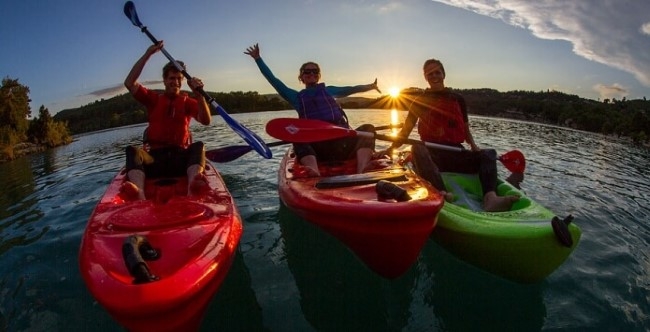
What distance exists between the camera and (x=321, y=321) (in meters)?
3.48

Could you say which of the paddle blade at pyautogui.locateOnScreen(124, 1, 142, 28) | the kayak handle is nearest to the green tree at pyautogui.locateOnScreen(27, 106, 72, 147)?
the paddle blade at pyautogui.locateOnScreen(124, 1, 142, 28)

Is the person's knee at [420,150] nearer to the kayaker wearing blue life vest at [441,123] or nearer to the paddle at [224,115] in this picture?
the kayaker wearing blue life vest at [441,123]

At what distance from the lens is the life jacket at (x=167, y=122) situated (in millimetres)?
5492

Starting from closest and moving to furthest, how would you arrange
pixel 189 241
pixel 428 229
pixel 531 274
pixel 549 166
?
pixel 189 241 < pixel 428 229 < pixel 531 274 < pixel 549 166

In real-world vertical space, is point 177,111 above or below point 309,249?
above

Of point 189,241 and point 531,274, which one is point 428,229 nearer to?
point 531,274

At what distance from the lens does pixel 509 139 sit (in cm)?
1842

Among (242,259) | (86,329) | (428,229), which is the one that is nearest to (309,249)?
(242,259)

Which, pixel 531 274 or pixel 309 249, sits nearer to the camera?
pixel 531 274

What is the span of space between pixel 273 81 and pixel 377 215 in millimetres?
4603

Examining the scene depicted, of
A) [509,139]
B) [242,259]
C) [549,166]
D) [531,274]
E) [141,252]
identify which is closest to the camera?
[141,252]

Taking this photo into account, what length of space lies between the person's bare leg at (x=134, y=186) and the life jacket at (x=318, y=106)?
110 inches

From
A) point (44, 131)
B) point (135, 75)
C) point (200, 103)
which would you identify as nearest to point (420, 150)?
point (200, 103)

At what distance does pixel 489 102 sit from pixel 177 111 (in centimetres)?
4387
